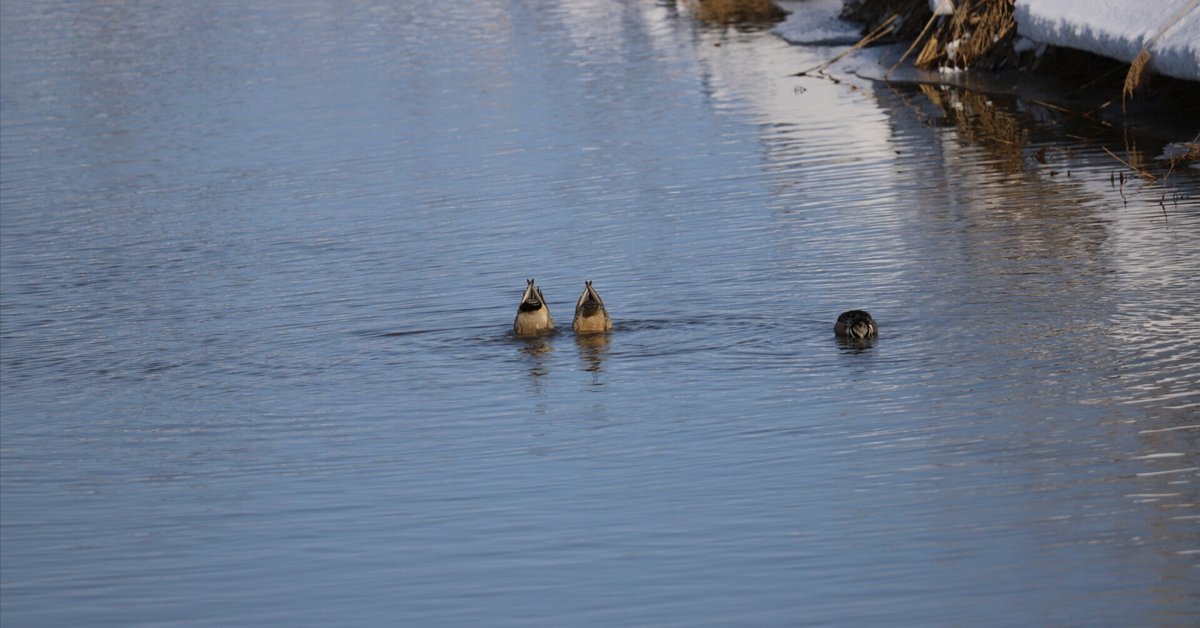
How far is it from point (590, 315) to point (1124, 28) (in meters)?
9.26

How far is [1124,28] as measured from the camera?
18172 millimetres

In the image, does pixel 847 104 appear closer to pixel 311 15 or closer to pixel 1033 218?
pixel 1033 218

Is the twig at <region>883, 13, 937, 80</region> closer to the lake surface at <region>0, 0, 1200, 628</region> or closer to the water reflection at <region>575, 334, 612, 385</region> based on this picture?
the lake surface at <region>0, 0, 1200, 628</region>

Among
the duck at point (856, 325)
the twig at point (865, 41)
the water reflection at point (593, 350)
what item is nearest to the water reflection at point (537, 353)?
the water reflection at point (593, 350)

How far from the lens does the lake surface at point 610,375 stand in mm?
7141

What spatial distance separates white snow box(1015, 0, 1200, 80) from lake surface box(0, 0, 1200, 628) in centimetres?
87

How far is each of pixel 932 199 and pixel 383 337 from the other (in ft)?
17.6

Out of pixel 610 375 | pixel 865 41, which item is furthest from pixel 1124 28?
pixel 610 375

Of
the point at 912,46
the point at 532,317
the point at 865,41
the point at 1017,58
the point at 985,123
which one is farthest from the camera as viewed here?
the point at 865,41

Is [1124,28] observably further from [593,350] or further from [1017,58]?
[593,350]

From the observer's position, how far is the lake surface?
714 cm

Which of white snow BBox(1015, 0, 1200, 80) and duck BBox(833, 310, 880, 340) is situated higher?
white snow BBox(1015, 0, 1200, 80)

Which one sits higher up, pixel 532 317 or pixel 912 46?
pixel 912 46

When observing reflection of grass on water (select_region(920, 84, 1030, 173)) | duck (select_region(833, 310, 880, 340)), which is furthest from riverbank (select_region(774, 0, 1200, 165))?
duck (select_region(833, 310, 880, 340))
